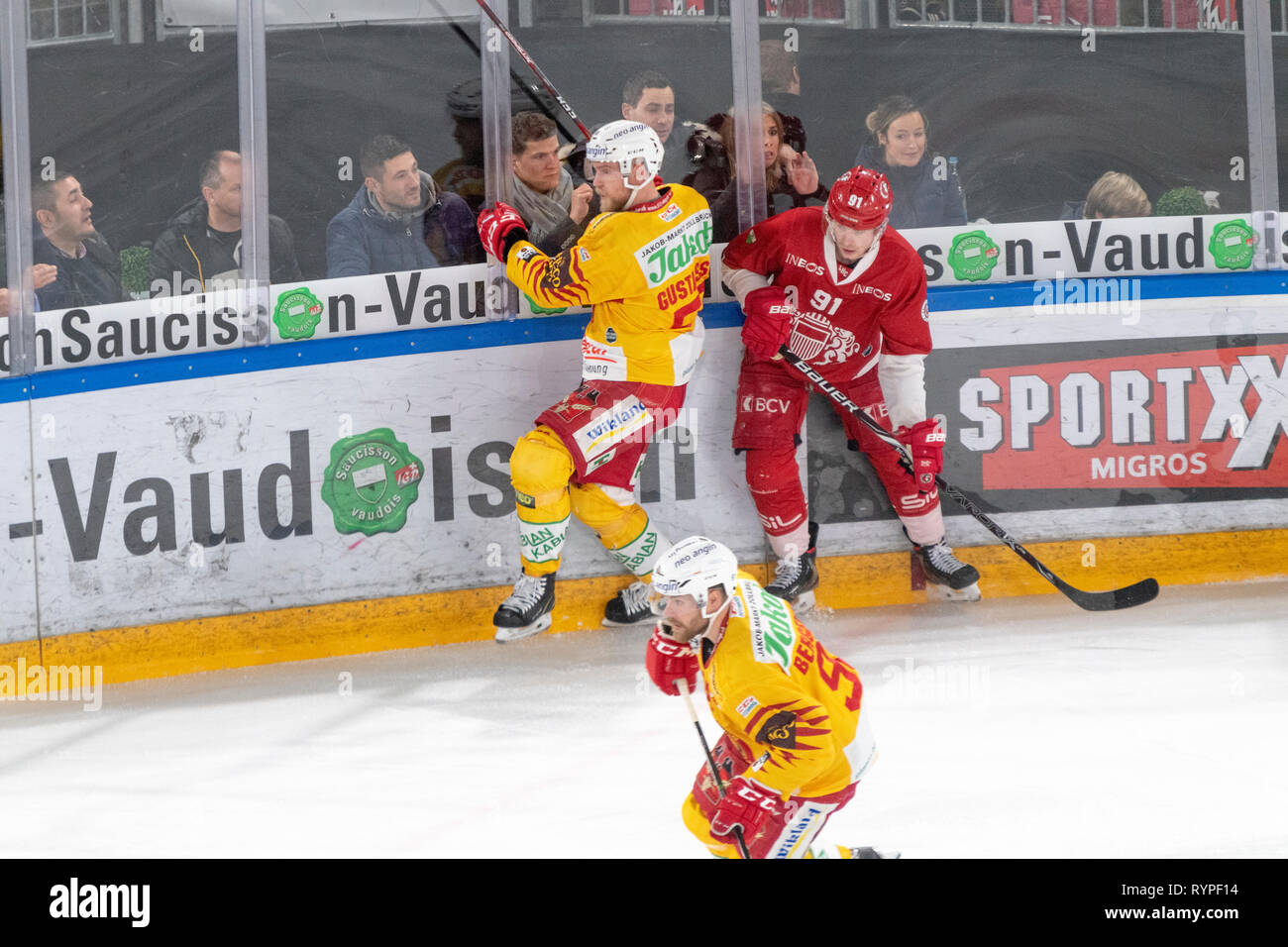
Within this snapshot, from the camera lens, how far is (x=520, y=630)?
5156 millimetres

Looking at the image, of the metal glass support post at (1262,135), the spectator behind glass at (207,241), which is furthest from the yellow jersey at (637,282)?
the metal glass support post at (1262,135)

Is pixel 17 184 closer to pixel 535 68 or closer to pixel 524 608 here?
pixel 535 68

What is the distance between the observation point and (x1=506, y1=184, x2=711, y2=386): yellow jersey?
16.2 ft

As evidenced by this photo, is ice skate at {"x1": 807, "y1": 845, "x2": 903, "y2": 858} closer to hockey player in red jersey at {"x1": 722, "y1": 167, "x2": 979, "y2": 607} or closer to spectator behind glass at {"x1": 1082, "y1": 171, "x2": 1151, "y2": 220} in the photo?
hockey player in red jersey at {"x1": 722, "y1": 167, "x2": 979, "y2": 607}

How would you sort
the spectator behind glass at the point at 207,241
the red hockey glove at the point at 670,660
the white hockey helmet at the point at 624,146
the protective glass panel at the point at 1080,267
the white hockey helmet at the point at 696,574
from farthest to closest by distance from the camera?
the protective glass panel at the point at 1080,267 → the spectator behind glass at the point at 207,241 → the white hockey helmet at the point at 624,146 → the red hockey glove at the point at 670,660 → the white hockey helmet at the point at 696,574

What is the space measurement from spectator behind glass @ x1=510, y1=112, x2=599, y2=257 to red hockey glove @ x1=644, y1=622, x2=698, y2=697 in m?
2.44

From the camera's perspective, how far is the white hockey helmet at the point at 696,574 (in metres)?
3.05

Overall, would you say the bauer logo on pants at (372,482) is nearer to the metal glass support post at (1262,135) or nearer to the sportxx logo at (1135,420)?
the sportxx logo at (1135,420)

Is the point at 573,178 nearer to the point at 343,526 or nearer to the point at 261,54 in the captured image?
Answer: the point at 261,54

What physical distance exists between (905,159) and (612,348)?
4.50 feet

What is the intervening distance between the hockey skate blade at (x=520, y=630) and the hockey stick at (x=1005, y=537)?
124 centimetres

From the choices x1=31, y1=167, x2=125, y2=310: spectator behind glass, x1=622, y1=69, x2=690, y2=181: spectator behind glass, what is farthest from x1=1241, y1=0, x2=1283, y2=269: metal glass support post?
x1=31, y1=167, x2=125, y2=310: spectator behind glass

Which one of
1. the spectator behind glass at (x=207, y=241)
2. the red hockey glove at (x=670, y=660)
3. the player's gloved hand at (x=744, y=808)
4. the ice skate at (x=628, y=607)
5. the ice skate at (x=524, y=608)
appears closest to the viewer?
the player's gloved hand at (x=744, y=808)

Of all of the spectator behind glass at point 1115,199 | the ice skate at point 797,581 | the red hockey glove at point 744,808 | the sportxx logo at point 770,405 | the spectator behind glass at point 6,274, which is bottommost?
the red hockey glove at point 744,808
